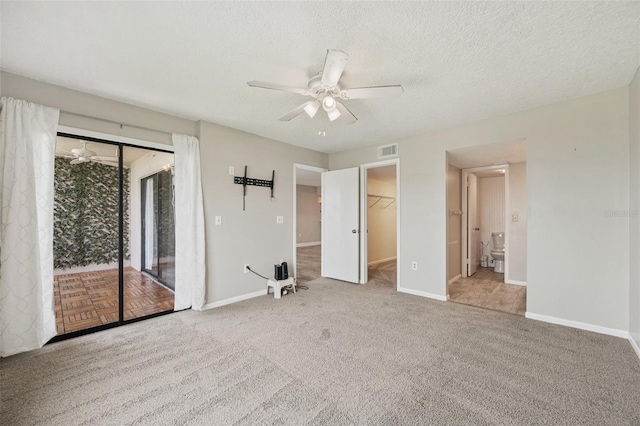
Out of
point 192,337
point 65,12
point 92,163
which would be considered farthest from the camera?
point 92,163

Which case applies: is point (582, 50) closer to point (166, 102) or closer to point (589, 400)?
point (589, 400)

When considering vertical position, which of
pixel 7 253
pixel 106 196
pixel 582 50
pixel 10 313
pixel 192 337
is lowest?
pixel 192 337

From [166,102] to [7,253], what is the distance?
196 cm

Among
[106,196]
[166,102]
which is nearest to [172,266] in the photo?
[106,196]

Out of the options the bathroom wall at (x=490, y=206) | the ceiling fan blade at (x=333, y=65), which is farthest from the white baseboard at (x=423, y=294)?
the ceiling fan blade at (x=333, y=65)

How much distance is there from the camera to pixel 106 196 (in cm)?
292

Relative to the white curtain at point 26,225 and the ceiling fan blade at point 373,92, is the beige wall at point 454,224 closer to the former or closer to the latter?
the ceiling fan blade at point 373,92

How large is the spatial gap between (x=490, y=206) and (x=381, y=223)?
247cm

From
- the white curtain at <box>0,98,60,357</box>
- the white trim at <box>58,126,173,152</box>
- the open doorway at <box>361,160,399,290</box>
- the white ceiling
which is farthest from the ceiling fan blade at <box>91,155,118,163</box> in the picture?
the white ceiling

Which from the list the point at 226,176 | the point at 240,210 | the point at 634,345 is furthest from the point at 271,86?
the point at 634,345

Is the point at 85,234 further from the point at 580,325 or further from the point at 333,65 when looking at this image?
the point at 580,325

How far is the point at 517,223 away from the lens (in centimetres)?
460

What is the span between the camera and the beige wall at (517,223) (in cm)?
454

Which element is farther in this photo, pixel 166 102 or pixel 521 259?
pixel 521 259
